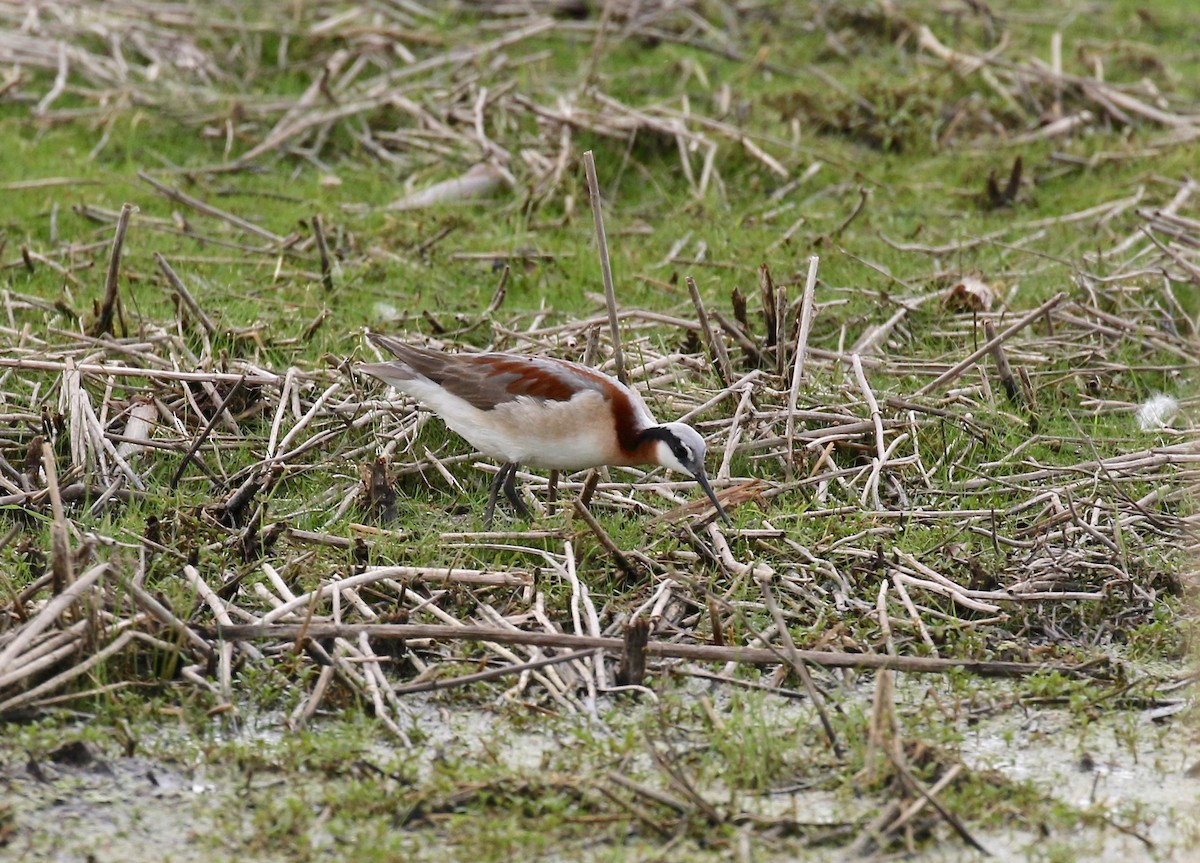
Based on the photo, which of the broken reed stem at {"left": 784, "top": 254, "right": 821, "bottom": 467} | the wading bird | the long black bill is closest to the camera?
the long black bill

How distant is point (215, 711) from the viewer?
5219mm

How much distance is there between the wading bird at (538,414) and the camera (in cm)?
643

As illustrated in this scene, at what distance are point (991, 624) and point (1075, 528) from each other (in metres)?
0.67

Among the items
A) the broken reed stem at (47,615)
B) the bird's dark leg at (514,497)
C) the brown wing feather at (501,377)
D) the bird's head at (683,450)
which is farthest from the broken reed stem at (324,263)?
the broken reed stem at (47,615)

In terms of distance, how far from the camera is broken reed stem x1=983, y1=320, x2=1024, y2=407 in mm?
7512

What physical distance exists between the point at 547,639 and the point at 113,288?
3.14m

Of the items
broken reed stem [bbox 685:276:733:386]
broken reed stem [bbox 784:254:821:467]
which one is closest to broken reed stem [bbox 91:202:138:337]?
broken reed stem [bbox 685:276:733:386]

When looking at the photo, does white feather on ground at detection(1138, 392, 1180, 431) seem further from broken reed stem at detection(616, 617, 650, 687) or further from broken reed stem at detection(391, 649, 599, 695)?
broken reed stem at detection(391, 649, 599, 695)

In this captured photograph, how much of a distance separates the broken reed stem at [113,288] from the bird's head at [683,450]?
8.68ft

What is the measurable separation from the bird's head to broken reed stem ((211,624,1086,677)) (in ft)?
2.85

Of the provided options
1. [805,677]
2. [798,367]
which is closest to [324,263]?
[798,367]

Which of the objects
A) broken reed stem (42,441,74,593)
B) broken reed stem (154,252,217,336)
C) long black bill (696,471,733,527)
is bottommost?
broken reed stem (154,252,217,336)

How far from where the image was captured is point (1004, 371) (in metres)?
7.60

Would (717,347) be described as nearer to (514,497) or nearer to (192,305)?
(514,497)
